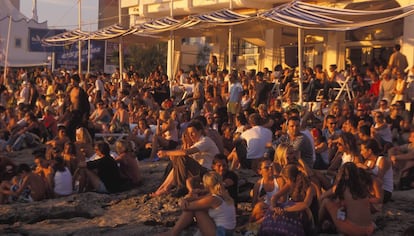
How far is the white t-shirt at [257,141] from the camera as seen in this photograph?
1005cm

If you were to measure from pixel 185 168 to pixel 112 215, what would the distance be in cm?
123

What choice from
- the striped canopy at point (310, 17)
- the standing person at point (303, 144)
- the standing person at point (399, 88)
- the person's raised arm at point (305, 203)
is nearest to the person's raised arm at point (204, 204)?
the person's raised arm at point (305, 203)

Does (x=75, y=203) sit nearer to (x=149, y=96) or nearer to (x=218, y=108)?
(x=218, y=108)

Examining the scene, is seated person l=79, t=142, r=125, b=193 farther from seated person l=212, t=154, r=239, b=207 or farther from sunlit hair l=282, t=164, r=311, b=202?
sunlit hair l=282, t=164, r=311, b=202

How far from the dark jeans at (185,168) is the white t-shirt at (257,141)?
184 cm

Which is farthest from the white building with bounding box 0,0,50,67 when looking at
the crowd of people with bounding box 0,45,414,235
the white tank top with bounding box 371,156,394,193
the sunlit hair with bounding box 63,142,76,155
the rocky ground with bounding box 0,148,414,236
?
the white tank top with bounding box 371,156,394,193

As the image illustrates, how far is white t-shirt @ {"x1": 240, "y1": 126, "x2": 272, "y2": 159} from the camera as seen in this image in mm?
10055

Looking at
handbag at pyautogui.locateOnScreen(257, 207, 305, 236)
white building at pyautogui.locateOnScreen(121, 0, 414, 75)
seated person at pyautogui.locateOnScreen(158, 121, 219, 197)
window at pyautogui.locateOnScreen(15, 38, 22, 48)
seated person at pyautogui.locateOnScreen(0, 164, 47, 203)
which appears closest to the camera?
handbag at pyautogui.locateOnScreen(257, 207, 305, 236)

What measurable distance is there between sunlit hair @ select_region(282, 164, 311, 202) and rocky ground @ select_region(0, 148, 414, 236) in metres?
0.95

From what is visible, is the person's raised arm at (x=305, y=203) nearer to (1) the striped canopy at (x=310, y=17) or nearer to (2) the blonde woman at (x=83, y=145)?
(2) the blonde woman at (x=83, y=145)

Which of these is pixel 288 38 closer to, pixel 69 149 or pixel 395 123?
pixel 395 123

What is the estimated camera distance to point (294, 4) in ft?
47.0

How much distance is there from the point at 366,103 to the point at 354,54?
786 cm

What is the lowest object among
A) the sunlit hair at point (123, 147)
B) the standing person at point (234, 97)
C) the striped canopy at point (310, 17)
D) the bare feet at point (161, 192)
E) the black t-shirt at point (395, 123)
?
the bare feet at point (161, 192)
